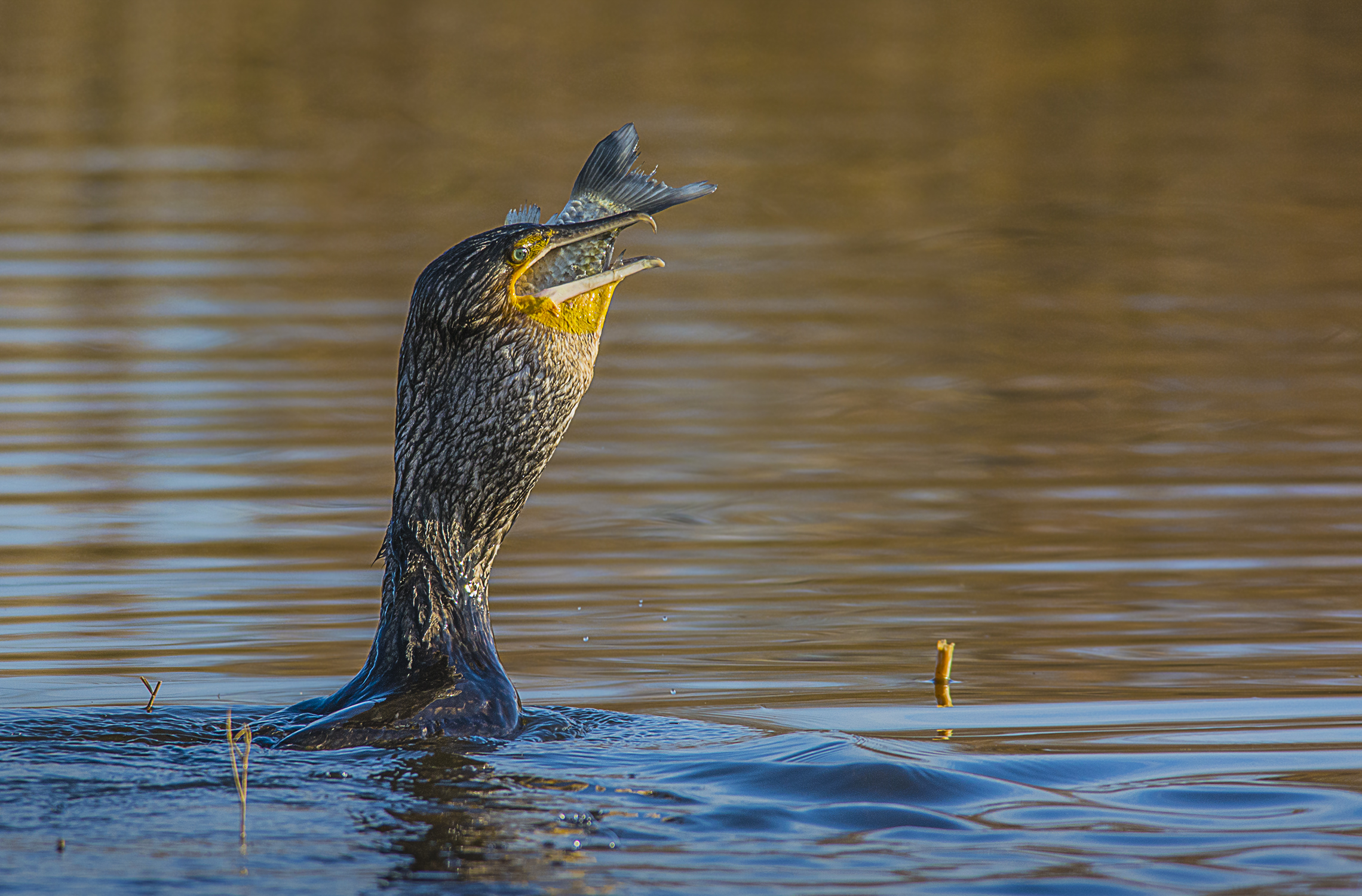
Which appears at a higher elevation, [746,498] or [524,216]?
[524,216]

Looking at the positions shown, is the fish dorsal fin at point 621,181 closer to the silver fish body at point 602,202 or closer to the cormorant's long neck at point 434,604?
the silver fish body at point 602,202

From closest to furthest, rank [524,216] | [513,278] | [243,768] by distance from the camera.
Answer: [243,768], [513,278], [524,216]

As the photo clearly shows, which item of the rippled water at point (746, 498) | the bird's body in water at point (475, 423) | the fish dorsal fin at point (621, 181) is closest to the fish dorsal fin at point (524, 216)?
the bird's body in water at point (475, 423)

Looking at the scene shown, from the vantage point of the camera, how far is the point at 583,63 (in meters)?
27.8

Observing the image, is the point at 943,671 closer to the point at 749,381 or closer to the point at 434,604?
the point at 434,604

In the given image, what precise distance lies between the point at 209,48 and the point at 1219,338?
19.4 metres

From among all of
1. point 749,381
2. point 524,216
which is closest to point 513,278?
point 524,216

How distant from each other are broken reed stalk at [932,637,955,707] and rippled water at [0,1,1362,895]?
0.33 ft

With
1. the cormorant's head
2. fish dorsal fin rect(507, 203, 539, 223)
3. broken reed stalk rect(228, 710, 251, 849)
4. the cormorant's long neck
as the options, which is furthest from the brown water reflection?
fish dorsal fin rect(507, 203, 539, 223)

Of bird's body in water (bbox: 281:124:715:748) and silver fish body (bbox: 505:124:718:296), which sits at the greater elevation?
silver fish body (bbox: 505:124:718:296)

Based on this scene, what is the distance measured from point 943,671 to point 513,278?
2.05 metres

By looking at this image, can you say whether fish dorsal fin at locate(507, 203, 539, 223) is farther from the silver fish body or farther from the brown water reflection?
the brown water reflection

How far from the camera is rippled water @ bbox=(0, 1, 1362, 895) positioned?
446 centimetres

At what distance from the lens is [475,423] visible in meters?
5.30
